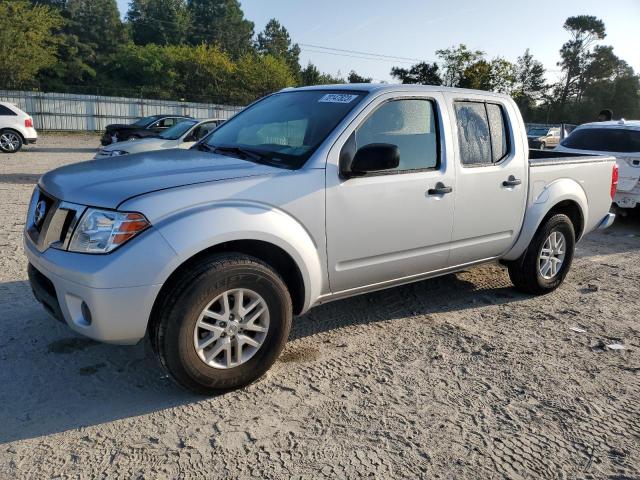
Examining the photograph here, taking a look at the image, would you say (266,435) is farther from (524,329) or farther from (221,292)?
(524,329)

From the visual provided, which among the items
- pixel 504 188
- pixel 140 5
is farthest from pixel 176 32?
pixel 504 188

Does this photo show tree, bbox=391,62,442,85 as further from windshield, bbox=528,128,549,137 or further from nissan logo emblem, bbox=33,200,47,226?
nissan logo emblem, bbox=33,200,47,226

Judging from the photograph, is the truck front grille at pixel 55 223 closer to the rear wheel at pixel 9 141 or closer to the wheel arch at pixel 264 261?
the wheel arch at pixel 264 261

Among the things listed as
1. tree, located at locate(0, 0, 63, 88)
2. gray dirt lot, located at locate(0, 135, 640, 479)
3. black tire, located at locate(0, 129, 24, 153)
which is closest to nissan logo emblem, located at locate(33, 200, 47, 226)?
gray dirt lot, located at locate(0, 135, 640, 479)

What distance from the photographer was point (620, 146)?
8.54 meters

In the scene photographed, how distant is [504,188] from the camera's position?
14.5 feet

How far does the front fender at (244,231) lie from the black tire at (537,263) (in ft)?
7.74

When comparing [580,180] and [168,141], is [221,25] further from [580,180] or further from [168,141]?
[580,180]

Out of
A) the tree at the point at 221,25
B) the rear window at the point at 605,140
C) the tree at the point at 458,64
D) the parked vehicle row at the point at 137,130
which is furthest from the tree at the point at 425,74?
the tree at the point at 221,25

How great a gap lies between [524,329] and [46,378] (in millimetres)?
3463

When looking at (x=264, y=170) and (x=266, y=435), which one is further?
(x=264, y=170)

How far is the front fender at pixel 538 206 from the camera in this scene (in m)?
4.70

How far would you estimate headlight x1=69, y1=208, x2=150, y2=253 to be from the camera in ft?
9.00

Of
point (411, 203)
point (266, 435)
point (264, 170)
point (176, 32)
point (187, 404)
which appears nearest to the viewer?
point (266, 435)
